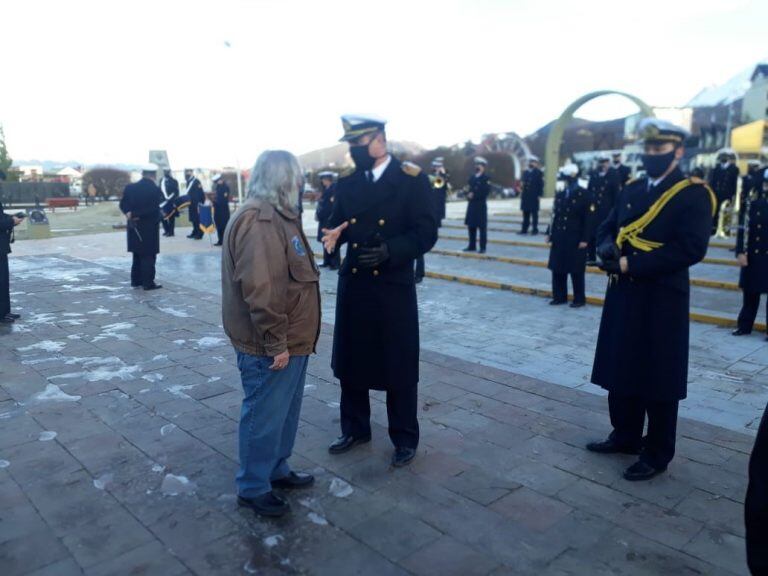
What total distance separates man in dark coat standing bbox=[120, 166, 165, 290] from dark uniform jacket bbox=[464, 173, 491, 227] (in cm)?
625

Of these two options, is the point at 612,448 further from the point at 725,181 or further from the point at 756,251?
the point at 725,181

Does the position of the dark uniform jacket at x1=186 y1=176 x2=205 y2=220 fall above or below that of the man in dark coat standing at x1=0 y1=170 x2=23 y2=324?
above

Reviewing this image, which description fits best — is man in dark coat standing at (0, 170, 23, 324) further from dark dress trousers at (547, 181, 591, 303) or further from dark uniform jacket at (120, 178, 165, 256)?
dark dress trousers at (547, 181, 591, 303)

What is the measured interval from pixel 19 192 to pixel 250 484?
38871 millimetres

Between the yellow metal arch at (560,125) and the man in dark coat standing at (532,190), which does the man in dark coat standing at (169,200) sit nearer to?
the man in dark coat standing at (532,190)

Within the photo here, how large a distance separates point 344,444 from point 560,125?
70.9 feet

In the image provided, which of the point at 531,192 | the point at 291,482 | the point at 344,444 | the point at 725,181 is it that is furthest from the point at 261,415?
the point at 725,181

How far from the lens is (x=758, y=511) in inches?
51.7

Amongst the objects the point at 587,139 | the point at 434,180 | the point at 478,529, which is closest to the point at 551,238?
the point at 434,180

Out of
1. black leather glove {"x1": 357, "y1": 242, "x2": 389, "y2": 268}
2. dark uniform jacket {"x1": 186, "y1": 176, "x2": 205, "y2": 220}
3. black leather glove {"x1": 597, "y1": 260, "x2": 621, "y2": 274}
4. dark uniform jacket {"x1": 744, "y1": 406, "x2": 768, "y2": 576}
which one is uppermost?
dark uniform jacket {"x1": 186, "y1": 176, "x2": 205, "y2": 220}

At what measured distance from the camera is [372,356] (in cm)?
366

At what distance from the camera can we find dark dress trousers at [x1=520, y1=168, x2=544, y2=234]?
601 inches

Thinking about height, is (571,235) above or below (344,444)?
above

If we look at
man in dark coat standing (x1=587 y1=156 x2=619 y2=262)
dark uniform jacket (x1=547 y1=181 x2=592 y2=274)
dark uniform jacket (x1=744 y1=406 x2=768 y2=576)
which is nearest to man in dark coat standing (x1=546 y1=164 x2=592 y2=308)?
dark uniform jacket (x1=547 y1=181 x2=592 y2=274)
